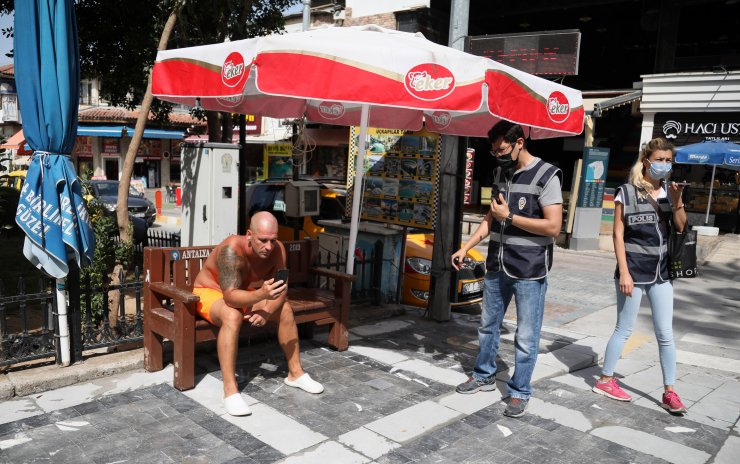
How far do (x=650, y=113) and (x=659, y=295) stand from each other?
14.5m

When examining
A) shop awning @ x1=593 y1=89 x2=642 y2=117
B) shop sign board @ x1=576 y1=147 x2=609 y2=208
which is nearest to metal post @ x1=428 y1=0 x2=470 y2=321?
shop sign board @ x1=576 y1=147 x2=609 y2=208

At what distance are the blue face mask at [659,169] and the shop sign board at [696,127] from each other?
13874 mm

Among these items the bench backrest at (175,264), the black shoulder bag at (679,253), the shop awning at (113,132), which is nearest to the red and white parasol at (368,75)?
the black shoulder bag at (679,253)

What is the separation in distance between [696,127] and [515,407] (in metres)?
15.5

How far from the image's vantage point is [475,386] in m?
4.45

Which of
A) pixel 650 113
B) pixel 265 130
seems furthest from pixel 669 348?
pixel 265 130

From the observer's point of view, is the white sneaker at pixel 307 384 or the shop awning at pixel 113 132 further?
the shop awning at pixel 113 132

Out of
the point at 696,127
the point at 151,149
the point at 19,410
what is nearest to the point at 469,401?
the point at 19,410

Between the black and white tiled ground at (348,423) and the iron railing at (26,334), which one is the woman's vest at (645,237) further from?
the iron railing at (26,334)

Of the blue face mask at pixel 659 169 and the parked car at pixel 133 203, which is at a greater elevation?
the blue face mask at pixel 659 169

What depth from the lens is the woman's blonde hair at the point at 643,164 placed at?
4180mm

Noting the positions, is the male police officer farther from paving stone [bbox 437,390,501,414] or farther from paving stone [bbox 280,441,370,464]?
paving stone [bbox 280,441,370,464]

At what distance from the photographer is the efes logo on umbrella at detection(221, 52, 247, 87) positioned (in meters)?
3.70

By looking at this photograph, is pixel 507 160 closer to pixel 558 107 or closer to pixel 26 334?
pixel 558 107
